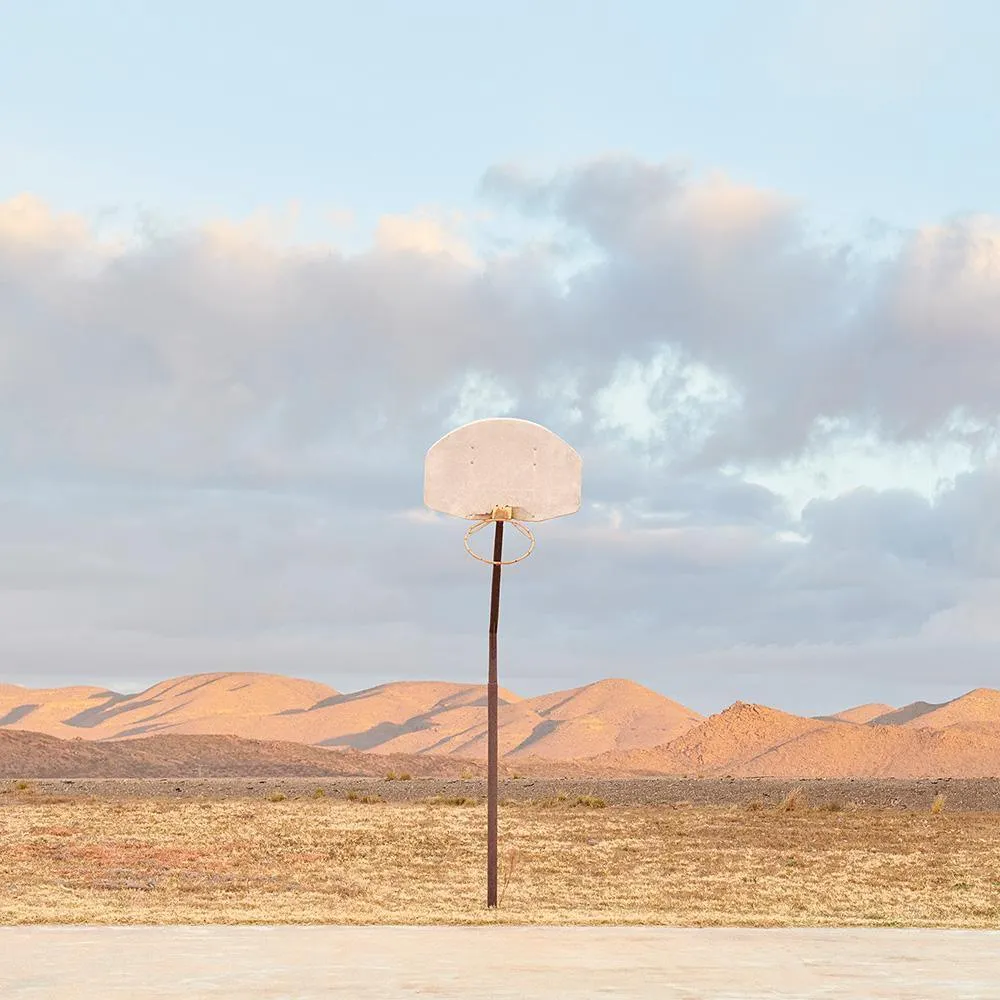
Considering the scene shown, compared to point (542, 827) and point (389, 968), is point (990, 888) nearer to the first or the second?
point (542, 827)

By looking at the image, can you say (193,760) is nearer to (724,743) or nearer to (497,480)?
(724,743)

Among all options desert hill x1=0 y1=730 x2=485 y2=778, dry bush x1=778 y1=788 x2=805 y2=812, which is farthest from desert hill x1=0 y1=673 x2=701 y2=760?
dry bush x1=778 y1=788 x2=805 y2=812

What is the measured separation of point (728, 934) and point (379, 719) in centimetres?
10289

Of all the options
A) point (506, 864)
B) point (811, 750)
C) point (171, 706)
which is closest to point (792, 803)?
point (506, 864)

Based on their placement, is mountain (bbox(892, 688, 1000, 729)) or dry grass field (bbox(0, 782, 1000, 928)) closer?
dry grass field (bbox(0, 782, 1000, 928))

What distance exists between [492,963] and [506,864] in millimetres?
11848

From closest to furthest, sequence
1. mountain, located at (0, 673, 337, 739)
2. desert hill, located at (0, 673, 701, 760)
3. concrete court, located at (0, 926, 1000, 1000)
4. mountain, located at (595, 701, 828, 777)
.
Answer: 1. concrete court, located at (0, 926, 1000, 1000)
2. mountain, located at (595, 701, 828, 777)
3. desert hill, located at (0, 673, 701, 760)
4. mountain, located at (0, 673, 337, 739)

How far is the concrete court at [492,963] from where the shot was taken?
8344 mm

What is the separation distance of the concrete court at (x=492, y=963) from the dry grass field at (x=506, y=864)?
6.89 ft

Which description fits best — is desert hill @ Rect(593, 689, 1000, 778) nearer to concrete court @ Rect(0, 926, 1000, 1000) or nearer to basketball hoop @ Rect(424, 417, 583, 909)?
basketball hoop @ Rect(424, 417, 583, 909)

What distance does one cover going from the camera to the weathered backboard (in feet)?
47.5

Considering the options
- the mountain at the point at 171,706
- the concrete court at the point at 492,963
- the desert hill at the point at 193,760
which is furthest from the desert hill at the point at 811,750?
the concrete court at the point at 492,963

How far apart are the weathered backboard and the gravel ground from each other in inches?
814

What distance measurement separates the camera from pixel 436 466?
14570 mm
